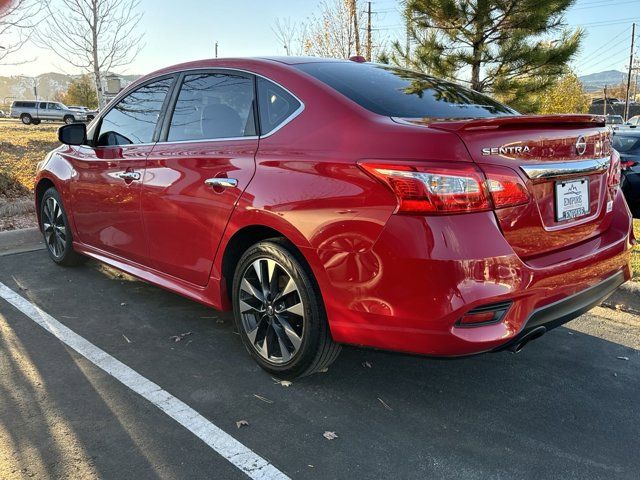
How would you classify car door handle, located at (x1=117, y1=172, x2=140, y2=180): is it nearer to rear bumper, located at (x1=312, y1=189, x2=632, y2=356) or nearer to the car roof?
the car roof

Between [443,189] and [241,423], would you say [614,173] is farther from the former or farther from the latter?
[241,423]

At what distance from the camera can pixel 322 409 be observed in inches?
107

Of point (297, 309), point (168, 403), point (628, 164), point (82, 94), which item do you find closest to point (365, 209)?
point (297, 309)

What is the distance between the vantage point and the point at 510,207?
7.49ft

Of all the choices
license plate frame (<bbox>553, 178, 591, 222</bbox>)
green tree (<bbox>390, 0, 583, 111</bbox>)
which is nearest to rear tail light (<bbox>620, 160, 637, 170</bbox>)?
green tree (<bbox>390, 0, 583, 111</bbox>)

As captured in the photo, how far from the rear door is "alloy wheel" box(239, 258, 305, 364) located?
13.2 inches

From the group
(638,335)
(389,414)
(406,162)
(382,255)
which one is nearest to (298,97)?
(406,162)

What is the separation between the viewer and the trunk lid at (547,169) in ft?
7.50

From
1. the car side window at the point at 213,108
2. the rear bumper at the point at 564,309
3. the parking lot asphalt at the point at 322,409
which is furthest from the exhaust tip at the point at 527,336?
the car side window at the point at 213,108

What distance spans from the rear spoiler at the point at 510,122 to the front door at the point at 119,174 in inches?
79.8

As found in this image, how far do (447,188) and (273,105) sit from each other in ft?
3.88

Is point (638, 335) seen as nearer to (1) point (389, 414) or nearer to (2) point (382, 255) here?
(1) point (389, 414)

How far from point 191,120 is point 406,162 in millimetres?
1713

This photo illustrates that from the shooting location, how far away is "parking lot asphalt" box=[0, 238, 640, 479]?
A: 230 cm
